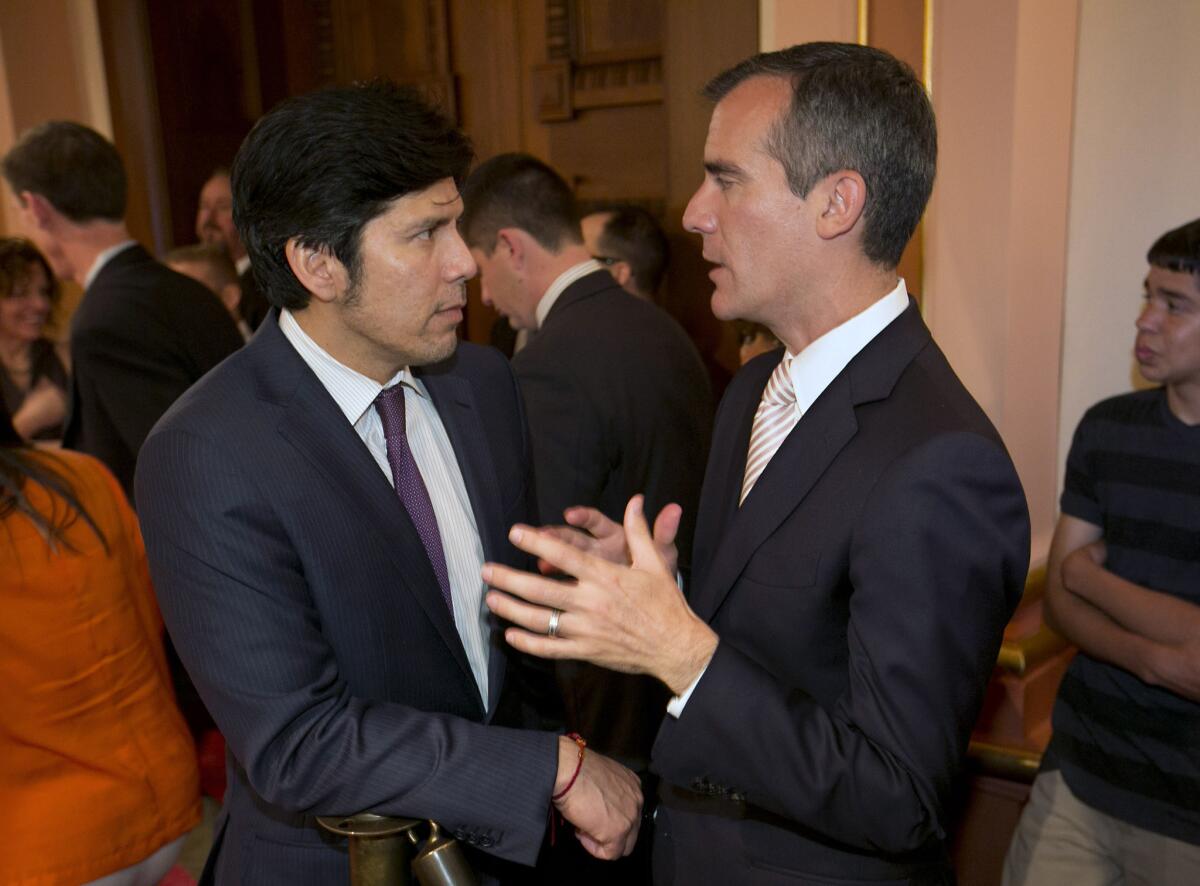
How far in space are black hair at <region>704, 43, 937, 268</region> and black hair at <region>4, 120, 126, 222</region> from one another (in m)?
2.52

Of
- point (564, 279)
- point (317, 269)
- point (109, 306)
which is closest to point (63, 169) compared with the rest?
point (109, 306)

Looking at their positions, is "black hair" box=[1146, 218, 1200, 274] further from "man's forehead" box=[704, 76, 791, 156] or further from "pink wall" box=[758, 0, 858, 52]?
"man's forehead" box=[704, 76, 791, 156]

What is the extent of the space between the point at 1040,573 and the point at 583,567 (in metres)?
2.26

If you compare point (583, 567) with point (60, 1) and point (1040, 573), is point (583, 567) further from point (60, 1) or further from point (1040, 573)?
point (60, 1)

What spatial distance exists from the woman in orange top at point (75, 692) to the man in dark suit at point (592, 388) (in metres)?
1.04

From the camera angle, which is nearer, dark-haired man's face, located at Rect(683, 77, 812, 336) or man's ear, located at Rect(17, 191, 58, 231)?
dark-haired man's face, located at Rect(683, 77, 812, 336)

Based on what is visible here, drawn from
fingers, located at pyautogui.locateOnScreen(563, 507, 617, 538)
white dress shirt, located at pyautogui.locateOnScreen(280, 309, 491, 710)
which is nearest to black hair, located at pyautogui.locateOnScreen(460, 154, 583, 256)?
white dress shirt, located at pyautogui.locateOnScreen(280, 309, 491, 710)

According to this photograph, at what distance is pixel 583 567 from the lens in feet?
3.75

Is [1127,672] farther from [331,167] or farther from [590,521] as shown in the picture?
[331,167]

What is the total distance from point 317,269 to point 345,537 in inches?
15.1

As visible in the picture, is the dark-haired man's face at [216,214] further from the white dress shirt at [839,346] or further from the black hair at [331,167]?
the white dress shirt at [839,346]

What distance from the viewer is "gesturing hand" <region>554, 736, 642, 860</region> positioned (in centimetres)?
135

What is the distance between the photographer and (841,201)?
4.49 feet

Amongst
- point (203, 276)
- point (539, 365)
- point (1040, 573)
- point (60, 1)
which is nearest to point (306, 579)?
point (539, 365)
